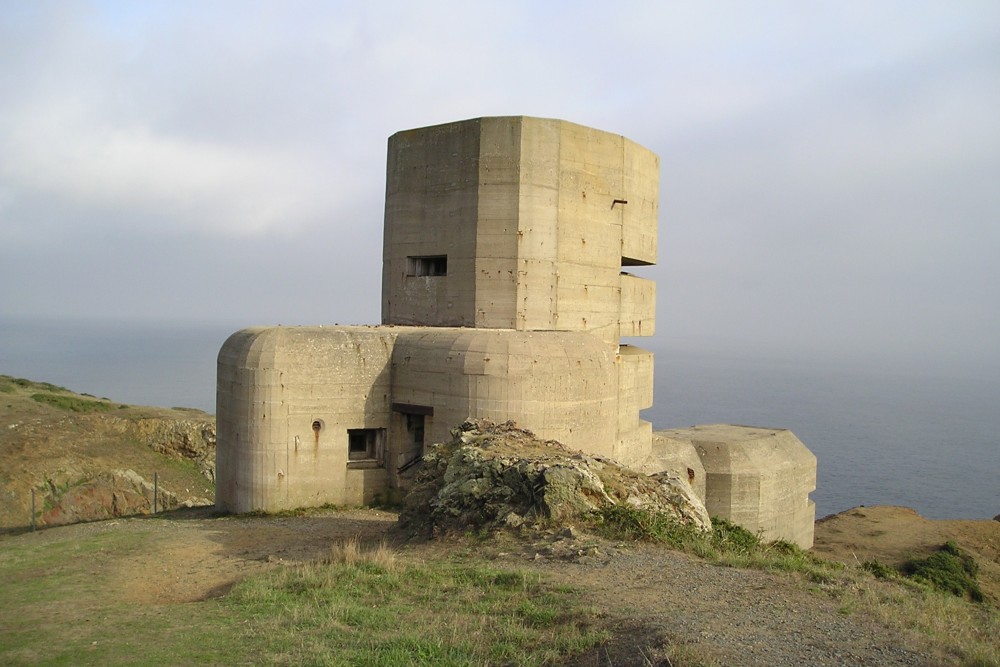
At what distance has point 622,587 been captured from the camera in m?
6.55

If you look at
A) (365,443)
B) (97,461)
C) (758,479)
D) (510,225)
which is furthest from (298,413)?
(97,461)

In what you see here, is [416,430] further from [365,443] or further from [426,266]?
[426,266]

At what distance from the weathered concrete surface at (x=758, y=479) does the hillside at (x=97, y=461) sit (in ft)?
48.0

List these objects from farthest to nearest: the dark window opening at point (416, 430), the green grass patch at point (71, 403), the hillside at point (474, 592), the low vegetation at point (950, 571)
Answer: the green grass patch at point (71, 403) < the low vegetation at point (950, 571) < the dark window opening at point (416, 430) < the hillside at point (474, 592)

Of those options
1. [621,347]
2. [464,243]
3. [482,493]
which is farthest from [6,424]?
[482,493]

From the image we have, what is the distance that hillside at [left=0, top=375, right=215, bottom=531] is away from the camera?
20.6 m

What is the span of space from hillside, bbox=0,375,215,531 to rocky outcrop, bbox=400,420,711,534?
12.6 metres

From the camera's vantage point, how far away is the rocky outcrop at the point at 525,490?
8758 millimetres

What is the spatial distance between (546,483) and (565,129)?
846 cm

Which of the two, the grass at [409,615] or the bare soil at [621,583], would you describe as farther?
the grass at [409,615]

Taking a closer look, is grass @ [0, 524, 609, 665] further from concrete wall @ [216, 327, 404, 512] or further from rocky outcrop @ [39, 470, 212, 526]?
rocky outcrop @ [39, 470, 212, 526]

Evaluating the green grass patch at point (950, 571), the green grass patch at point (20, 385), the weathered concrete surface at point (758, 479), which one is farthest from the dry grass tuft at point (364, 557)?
the green grass patch at point (20, 385)

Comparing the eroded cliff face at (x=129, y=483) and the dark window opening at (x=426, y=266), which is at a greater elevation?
the dark window opening at (x=426, y=266)

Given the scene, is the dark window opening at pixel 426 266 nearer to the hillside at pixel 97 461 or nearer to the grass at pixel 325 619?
the grass at pixel 325 619
